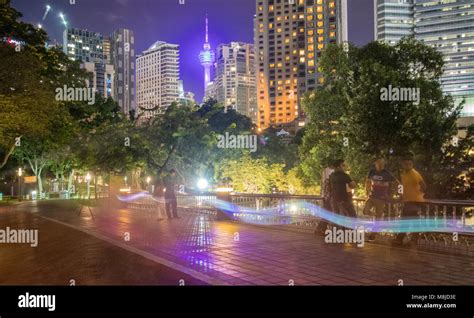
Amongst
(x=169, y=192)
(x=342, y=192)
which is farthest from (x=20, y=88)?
(x=342, y=192)

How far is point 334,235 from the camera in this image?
39.1 feet

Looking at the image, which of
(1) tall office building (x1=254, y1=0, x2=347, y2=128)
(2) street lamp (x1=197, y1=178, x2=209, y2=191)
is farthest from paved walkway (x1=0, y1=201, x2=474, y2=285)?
(1) tall office building (x1=254, y1=0, x2=347, y2=128)

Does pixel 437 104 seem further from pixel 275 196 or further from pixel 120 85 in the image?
pixel 120 85

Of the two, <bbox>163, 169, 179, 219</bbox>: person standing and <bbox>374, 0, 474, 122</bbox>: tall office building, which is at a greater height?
<bbox>374, 0, 474, 122</bbox>: tall office building

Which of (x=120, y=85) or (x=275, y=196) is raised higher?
(x=120, y=85)

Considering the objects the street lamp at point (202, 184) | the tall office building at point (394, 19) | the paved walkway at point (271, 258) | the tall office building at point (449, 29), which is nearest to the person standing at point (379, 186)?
the paved walkway at point (271, 258)

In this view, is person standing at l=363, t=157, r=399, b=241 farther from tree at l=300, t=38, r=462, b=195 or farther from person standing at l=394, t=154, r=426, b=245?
tree at l=300, t=38, r=462, b=195

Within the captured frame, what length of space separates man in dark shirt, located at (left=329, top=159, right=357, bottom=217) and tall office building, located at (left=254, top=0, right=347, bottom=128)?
497 feet

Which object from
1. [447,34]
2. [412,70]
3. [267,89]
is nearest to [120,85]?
[267,89]

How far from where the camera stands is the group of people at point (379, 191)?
1069 centimetres

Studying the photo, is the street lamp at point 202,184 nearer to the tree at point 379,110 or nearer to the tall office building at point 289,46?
the tree at point 379,110

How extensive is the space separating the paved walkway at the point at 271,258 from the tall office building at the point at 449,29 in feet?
584

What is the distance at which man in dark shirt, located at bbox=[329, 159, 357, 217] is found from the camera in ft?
38.4
